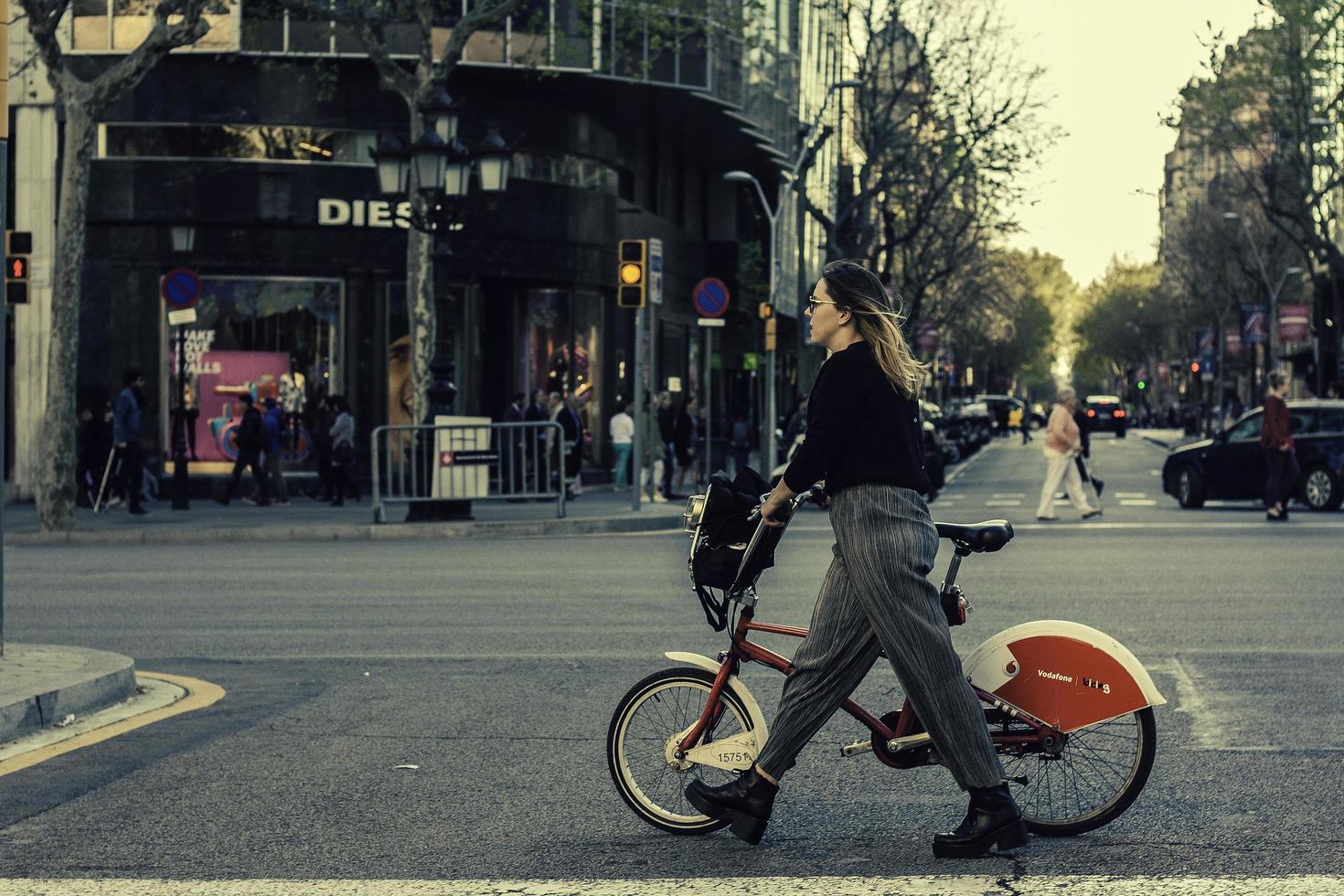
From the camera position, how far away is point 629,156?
37938mm

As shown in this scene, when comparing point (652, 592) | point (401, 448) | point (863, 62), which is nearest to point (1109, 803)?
point (652, 592)

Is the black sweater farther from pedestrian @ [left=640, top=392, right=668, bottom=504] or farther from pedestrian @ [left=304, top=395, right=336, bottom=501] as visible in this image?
pedestrian @ [left=304, top=395, right=336, bottom=501]

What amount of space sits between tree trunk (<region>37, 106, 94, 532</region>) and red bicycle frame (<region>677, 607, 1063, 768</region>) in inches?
676

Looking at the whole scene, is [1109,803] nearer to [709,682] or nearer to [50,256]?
[709,682]

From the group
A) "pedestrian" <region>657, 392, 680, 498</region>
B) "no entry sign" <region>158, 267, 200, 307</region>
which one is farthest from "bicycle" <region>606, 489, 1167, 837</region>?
"pedestrian" <region>657, 392, 680, 498</region>

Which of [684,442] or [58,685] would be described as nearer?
[58,685]

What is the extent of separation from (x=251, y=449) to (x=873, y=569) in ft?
75.8

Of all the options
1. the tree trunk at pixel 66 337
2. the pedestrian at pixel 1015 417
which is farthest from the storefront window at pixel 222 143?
the pedestrian at pixel 1015 417

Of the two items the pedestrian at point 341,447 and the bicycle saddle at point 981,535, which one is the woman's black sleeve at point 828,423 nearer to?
the bicycle saddle at point 981,535

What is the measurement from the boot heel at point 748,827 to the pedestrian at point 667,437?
23.4 m

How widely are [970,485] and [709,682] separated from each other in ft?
103

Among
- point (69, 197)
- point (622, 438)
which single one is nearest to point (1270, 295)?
point (622, 438)

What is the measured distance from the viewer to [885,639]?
561cm

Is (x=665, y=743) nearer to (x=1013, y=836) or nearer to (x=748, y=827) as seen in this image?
(x=748, y=827)
